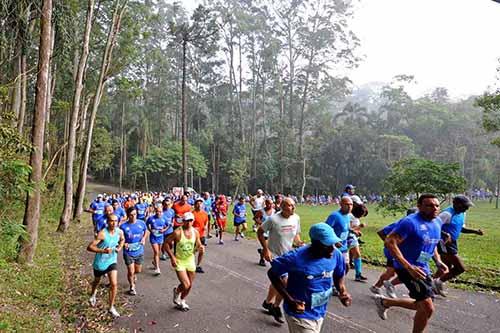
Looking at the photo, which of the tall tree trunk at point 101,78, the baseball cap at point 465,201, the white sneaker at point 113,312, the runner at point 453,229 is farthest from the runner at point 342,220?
the tall tree trunk at point 101,78

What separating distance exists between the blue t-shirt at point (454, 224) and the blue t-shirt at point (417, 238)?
229 centimetres

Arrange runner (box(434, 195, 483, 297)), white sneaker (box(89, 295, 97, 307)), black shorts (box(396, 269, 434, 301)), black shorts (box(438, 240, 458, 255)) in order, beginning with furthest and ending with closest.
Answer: white sneaker (box(89, 295, 97, 307)), black shorts (box(438, 240, 458, 255)), runner (box(434, 195, 483, 297)), black shorts (box(396, 269, 434, 301))

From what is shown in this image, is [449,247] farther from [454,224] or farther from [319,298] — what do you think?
[319,298]

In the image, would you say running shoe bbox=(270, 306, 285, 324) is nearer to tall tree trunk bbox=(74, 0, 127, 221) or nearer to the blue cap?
the blue cap

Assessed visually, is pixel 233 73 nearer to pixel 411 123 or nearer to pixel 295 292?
pixel 411 123

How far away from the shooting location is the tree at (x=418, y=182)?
1669 centimetres

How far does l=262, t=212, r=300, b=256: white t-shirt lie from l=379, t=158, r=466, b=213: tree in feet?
41.3

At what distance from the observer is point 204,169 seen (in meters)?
47.6

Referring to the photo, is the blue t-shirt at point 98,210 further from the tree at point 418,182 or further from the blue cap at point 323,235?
the tree at point 418,182

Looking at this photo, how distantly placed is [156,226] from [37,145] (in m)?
3.50

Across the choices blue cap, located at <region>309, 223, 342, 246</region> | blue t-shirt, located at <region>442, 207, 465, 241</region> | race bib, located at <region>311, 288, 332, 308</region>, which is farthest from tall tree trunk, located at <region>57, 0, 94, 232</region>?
blue cap, located at <region>309, 223, 342, 246</region>

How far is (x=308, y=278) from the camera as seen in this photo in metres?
3.54

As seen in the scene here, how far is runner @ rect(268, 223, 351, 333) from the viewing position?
3.51 m

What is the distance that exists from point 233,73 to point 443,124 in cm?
2657
